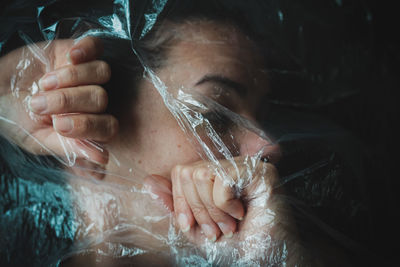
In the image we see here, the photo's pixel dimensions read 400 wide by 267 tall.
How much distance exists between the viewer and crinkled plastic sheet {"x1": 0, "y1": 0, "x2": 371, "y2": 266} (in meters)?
0.52

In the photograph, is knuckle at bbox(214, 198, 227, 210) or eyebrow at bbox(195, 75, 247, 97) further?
eyebrow at bbox(195, 75, 247, 97)

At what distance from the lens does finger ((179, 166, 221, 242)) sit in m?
0.52

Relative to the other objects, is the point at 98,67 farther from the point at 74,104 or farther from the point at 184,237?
the point at 184,237

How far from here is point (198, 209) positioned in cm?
53

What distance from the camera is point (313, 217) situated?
56 cm

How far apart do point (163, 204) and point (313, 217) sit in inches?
10.0

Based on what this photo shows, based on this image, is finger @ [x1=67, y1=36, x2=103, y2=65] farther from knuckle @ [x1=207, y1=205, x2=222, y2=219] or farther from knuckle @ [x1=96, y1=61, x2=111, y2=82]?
knuckle @ [x1=207, y1=205, x2=222, y2=219]

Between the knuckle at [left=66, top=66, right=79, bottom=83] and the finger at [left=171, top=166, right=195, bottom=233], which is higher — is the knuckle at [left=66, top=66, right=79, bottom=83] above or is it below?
above

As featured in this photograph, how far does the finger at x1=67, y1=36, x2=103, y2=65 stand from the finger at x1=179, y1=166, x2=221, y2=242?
9.3 inches

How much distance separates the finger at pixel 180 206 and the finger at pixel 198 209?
1 centimetres

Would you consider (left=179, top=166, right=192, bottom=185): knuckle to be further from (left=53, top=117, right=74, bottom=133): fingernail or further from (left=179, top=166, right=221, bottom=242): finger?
(left=53, top=117, right=74, bottom=133): fingernail

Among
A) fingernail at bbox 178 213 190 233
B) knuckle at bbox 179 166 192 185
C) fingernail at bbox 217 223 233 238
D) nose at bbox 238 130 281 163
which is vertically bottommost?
fingernail at bbox 178 213 190 233

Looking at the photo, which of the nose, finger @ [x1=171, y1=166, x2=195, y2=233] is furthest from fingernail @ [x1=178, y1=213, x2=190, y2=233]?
the nose

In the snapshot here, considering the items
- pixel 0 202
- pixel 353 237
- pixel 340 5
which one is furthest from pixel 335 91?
pixel 0 202
